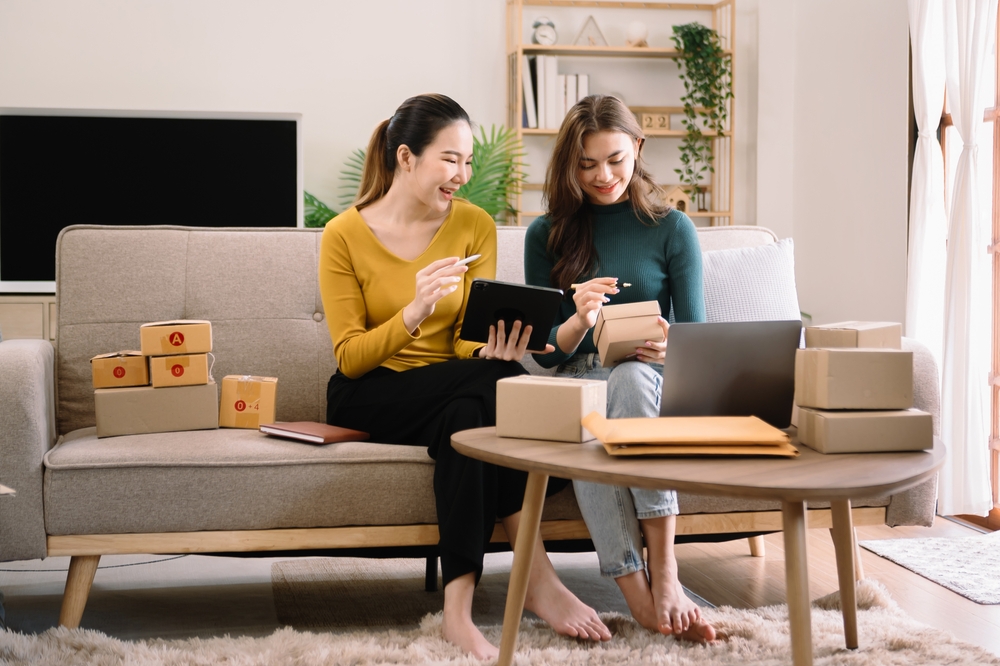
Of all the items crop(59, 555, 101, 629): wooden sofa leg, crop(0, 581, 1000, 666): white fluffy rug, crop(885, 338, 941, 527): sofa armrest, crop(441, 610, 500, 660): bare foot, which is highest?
crop(885, 338, 941, 527): sofa armrest

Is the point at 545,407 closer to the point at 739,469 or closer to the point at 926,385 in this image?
the point at 739,469

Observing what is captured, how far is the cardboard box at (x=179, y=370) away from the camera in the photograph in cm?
190

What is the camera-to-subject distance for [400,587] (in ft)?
7.23

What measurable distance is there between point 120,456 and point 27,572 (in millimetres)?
820

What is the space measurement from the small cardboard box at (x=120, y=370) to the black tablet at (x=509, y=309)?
0.66m

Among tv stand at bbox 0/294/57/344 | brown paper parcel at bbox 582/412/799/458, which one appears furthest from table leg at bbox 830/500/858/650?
tv stand at bbox 0/294/57/344

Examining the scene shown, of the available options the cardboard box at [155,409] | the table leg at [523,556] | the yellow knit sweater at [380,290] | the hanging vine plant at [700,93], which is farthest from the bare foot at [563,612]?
the hanging vine plant at [700,93]

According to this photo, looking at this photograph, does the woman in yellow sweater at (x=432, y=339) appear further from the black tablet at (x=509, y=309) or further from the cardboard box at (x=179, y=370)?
the cardboard box at (x=179, y=370)

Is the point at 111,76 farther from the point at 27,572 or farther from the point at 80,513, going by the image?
the point at 80,513

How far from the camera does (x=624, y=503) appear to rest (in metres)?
1.64

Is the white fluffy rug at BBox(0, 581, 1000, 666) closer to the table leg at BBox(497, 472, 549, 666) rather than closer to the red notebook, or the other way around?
the table leg at BBox(497, 472, 549, 666)

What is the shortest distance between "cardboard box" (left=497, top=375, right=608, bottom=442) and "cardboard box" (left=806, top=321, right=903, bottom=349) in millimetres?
401

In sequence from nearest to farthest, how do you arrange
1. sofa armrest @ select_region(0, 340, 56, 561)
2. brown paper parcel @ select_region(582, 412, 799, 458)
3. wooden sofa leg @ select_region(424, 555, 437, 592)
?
brown paper parcel @ select_region(582, 412, 799, 458)
sofa armrest @ select_region(0, 340, 56, 561)
wooden sofa leg @ select_region(424, 555, 437, 592)

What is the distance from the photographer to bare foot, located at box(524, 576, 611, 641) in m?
1.66
